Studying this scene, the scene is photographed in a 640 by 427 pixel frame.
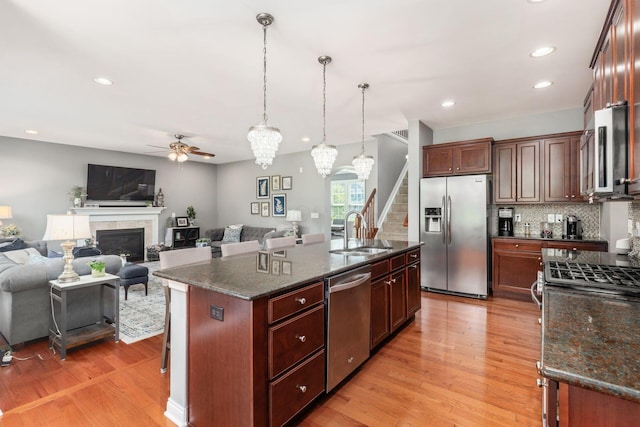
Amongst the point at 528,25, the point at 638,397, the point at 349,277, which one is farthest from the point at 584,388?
the point at 528,25

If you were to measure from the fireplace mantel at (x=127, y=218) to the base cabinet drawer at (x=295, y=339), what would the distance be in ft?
23.4

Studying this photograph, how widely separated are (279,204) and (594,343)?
7533mm

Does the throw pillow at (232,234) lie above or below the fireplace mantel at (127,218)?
below

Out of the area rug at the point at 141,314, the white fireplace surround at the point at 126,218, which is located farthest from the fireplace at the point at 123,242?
the area rug at the point at 141,314

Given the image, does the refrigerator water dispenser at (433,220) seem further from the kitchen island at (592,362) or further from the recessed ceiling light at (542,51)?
the kitchen island at (592,362)

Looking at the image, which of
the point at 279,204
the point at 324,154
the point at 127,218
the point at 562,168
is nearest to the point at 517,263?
the point at 562,168

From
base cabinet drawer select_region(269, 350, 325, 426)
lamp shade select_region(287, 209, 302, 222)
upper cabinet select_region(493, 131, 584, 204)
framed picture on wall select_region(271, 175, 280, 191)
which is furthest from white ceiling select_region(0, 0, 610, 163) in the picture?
framed picture on wall select_region(271, 175, 280, 191)

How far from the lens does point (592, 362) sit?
32.7 inches

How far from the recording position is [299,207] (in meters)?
7.86

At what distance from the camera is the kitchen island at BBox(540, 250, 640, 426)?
74 centimetres

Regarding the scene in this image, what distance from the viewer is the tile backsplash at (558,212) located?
4.28m

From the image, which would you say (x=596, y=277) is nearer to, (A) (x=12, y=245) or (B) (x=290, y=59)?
(B) (x=290, y=59)

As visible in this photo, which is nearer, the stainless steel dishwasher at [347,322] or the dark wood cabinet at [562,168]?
the stainless steel dishwasher at [347,322]

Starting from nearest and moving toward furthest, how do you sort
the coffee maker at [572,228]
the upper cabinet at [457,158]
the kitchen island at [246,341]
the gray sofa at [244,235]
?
the kitchen island at [246,341]
the coffee maker at [572,228]
the upper cabinet at [457,158]
the gray sofa at [244,235]
